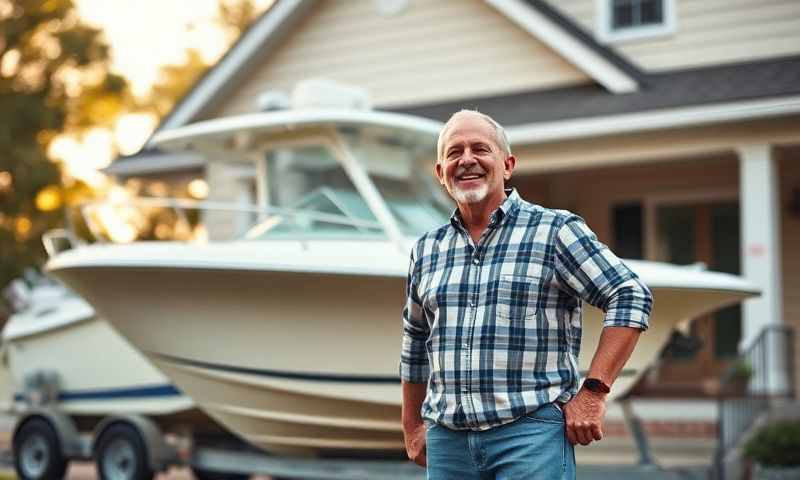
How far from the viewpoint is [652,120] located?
10.5 m

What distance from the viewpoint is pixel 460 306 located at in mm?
3326

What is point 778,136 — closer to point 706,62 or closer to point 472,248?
point 706,62

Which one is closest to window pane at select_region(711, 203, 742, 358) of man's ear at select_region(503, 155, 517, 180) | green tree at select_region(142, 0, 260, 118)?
man's ear at select_region(503, 155, 517, 180)

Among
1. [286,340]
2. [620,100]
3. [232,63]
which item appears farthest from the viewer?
[232,63]

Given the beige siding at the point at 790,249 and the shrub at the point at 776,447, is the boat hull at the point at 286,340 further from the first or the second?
the beige siding at the point at 790,249

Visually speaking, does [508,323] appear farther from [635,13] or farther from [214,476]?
[635,13]

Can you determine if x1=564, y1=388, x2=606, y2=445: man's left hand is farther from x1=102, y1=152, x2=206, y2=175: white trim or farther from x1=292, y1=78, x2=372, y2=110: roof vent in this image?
x1=102, y1=152, x2=206, y2=175: white trim

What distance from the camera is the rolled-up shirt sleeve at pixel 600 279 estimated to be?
3145 millimetres

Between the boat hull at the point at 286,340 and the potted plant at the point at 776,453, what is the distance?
1327 mm

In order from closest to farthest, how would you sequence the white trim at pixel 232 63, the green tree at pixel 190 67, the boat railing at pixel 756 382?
the boat railing at pixel 756 382 → the white trim at pixel 232 63 → the green tree at pixel 190 67

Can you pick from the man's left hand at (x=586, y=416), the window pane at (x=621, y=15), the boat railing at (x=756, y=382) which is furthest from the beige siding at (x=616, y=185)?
the man's left hand at (x=586, y=416)

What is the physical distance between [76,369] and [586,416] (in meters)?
6.16

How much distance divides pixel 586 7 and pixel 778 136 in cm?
364

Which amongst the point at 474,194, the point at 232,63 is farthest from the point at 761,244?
the point at 474,194
